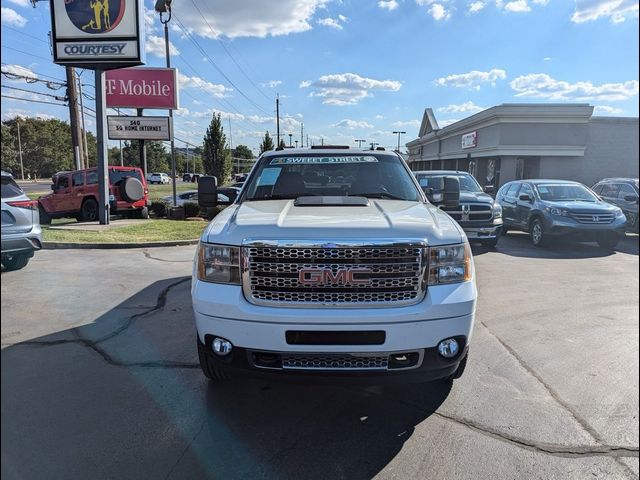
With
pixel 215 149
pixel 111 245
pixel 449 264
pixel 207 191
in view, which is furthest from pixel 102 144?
pixel 215 149

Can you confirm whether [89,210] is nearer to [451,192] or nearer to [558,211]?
[451,192]

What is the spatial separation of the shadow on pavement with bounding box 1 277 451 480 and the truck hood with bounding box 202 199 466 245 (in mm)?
1259

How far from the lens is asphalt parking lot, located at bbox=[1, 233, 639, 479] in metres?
2.57

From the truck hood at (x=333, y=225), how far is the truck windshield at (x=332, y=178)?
28.3 inches

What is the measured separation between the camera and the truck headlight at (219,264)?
118 inches

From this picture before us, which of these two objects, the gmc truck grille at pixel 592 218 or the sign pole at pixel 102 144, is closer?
the gmc truck grille at pixel 592 218

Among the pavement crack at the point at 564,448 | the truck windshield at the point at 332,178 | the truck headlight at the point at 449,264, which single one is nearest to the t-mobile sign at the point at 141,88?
the truck windshield at the point at 332,178

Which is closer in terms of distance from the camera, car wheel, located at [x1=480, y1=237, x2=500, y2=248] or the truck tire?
car wheel, located at [x1=480, y1=237, x2=500, y2=248]

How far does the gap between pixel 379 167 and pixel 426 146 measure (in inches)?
1506

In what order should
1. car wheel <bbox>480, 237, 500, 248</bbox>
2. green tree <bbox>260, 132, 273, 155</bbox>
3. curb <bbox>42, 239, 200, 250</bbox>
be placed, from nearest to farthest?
curb <bbox>42, 239, 200, 250</bbox>
car wheel <bbox>480, 237, 500, 248</bbox>
green tree <bbox>260, 132, 273, 155</bbox>

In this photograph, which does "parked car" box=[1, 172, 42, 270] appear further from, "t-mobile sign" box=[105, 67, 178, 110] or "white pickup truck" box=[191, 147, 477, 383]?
"t-mobile sign" box=[105, 67, 178, 110]

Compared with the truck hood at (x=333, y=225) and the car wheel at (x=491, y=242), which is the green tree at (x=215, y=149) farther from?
the truck hood at (x=333, y=225)

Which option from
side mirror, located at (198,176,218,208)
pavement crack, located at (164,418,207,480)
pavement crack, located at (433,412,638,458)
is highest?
side mirror, located at (198,176,218,208)

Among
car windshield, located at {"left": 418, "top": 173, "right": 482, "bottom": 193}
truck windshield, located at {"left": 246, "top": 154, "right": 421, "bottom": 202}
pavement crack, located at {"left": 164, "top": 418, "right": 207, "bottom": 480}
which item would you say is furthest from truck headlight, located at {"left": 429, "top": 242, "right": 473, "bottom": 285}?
car windshield, located at {"left": 418, "top": 173, "right": 482, "bottom": 193}
